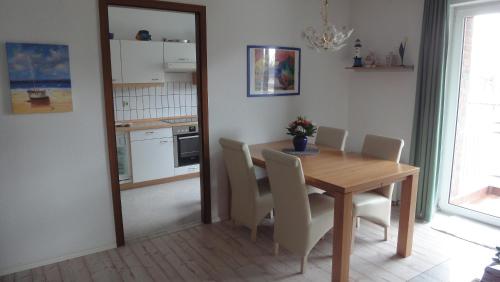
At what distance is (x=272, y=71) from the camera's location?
398 cm

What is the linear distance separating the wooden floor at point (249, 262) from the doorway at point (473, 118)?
→ 28.9 inches

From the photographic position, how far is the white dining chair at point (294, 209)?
2605 mm

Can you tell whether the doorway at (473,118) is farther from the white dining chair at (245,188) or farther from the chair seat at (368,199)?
the white dining chair at (245,188)

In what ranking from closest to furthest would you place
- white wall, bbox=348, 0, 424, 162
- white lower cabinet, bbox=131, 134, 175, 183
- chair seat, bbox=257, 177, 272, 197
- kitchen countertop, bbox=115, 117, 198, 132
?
chair seat, bbox=257, 177, 272, 197 → white wall, bbox=348, 0, 424, 162 → kitchen countertop, bbox=115, 117, 198, 132 → white lower cabinet, bbox=131, 134, 175, 183

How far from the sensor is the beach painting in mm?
2625

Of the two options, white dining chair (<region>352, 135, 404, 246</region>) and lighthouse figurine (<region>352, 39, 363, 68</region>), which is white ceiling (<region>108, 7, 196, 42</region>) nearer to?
lighthouse figurine (<region>352, 39, 363, 68</region>)

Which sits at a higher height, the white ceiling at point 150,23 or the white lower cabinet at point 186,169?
the white ceiling at point 150,23

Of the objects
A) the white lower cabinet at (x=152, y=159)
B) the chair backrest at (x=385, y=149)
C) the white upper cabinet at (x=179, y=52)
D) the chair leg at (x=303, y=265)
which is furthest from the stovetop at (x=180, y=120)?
the chair leg at (x=303, y=265)

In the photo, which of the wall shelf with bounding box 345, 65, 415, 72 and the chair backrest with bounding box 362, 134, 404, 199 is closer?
the chair backrest with bounding box 362, 134, 404, 199

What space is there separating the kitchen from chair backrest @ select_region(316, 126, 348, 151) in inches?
63.8

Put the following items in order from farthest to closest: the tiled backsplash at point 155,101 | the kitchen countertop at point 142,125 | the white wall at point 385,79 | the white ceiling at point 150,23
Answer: the tiled backsplash at point 155,101 < the white ceiling at point 150,23 < the kitchen countertop at point 142,125 < the white wall at point 385,79

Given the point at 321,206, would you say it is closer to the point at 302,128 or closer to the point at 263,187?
the point at 263,187

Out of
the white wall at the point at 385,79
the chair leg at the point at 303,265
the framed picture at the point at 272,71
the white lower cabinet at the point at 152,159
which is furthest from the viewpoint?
the white lower cabinet at the point at 152,159

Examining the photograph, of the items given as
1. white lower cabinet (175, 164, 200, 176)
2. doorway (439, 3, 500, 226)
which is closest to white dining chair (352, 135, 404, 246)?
doorway (439, 3, 500, 226)
